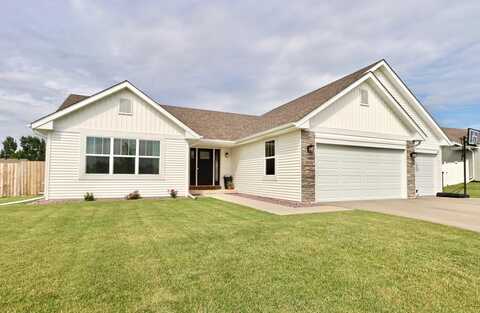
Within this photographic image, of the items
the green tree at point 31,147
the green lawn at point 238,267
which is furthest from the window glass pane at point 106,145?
the green tree at point 31,147

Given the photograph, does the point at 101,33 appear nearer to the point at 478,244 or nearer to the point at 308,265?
the point at 308,265

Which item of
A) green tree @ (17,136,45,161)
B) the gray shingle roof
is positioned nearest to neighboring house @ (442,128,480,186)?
the gray shingle roof

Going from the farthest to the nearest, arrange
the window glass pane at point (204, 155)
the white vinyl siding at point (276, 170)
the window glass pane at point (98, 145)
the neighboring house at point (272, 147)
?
the window glass pane at point (204, 155)
the window glass pane at point (98, 145)
the neighboring house at point (272, 147)
the white vinyl siding at point (276, 170)

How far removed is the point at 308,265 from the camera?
3.73 meters

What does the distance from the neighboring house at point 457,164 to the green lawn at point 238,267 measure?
54.5ft

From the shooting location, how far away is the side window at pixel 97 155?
11.4 m

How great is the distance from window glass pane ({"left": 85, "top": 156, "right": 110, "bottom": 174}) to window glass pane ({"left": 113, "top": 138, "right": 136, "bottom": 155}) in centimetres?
56

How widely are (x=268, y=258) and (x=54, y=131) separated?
11186 mm

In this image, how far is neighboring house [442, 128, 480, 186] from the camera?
19.0 metres

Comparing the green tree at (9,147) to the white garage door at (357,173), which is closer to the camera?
the white garage door at (357,173)

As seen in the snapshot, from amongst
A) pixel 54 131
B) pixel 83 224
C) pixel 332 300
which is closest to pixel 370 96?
pixel 332 300

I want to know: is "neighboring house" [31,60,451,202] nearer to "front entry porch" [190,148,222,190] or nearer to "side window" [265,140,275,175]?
"side window" [265,140,275,175]

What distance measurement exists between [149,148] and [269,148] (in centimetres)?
579

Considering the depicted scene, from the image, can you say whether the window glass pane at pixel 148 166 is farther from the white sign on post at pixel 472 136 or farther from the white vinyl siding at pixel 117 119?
the white sign on post at pixel 472 136
